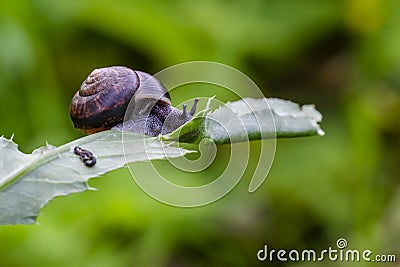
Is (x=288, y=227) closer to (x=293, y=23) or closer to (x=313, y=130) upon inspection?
(x=293, y=23)

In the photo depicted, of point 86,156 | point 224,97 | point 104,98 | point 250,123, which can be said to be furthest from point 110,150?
point 224,97

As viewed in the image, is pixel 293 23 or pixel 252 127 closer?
pixel 252 127

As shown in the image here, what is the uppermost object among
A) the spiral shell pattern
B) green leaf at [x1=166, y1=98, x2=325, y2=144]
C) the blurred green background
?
the blurred green background

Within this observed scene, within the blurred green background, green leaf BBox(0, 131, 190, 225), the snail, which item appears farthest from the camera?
the blurred green background

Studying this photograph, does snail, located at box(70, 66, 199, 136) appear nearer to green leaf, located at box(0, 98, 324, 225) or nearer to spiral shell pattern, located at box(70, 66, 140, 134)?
spiral shell pattern, located at box(70, 66, 140, 134)

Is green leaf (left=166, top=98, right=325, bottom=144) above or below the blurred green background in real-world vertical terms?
below

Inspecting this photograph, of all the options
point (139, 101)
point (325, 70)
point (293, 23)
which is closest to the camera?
point (139, 101)

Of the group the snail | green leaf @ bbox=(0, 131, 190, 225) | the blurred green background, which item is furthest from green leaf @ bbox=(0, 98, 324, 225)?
the blurred green background

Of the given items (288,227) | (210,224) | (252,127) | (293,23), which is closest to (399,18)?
(293,23)
